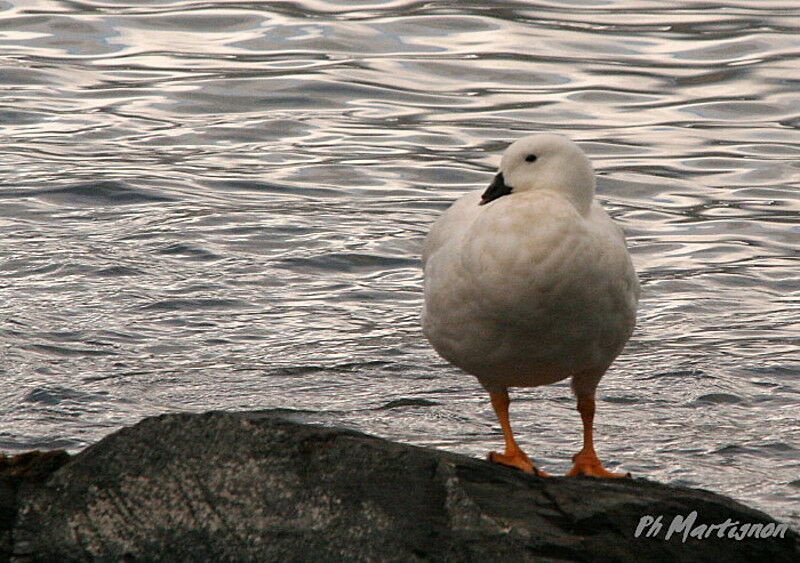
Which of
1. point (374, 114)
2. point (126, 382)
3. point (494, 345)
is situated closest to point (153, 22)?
point (374, 114)

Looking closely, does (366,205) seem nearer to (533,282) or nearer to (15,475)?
(533,282)

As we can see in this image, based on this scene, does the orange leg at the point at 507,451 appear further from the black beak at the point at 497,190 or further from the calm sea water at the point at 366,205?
the calm sea water at the point at 366,205

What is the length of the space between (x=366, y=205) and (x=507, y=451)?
691 cm

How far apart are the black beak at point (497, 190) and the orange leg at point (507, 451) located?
0.96 meters

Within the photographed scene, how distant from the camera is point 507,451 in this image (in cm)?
712

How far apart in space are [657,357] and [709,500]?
445cm

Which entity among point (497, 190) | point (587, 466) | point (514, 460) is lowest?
point (587, 466)

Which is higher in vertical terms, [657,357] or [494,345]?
[494,345]

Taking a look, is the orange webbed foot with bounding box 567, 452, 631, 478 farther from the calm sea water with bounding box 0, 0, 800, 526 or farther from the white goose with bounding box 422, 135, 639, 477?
the calm sea water with bounding box 0, 0, 800, 526

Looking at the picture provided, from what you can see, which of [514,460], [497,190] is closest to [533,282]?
[497,190]

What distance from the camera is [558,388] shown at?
31.7 ft

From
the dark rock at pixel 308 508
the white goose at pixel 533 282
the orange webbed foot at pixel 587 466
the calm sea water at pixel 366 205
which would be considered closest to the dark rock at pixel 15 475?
the dark rock at pixel 308 508

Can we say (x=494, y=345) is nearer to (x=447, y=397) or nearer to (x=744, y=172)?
(x=447, y=397)

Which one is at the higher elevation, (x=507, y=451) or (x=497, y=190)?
(x=497, y=190)
